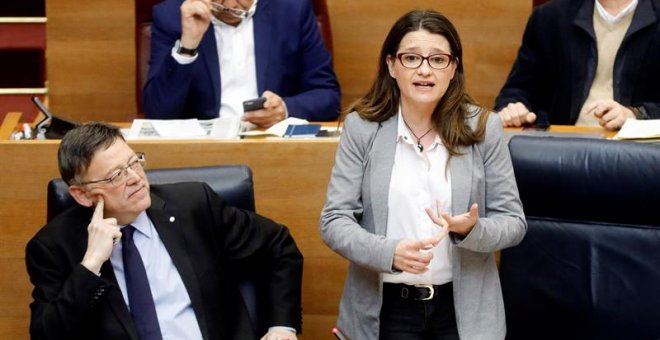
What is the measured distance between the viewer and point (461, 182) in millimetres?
2092

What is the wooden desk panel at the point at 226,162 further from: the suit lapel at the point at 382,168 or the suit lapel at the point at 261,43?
the suit lapel at the point at 261,43

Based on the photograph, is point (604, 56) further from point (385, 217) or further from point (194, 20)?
point (385, 217)

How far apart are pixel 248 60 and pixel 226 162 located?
709 millimetres

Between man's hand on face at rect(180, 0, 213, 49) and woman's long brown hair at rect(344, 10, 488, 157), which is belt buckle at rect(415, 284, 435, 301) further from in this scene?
man's hand on face at rect(180, 0, 213, 49)

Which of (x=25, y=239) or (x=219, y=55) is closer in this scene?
(x=25, y=239)

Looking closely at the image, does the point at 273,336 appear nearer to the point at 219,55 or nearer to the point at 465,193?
the point at 465,193

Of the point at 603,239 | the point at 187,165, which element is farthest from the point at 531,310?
the point at 187,165

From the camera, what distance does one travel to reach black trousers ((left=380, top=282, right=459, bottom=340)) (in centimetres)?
208

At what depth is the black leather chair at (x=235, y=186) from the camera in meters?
2.29

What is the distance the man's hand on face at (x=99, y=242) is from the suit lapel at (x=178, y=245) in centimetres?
13

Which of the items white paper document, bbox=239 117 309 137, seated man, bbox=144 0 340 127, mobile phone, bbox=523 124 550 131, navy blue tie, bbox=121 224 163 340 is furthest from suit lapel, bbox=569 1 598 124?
navy blue tie, bbox=121 224 163 340

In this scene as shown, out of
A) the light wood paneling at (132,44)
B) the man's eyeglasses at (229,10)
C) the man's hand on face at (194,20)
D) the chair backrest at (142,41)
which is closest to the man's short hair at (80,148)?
the man's hand on face at (194,20)

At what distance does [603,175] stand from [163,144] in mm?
1030

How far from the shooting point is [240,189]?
2328 mm
